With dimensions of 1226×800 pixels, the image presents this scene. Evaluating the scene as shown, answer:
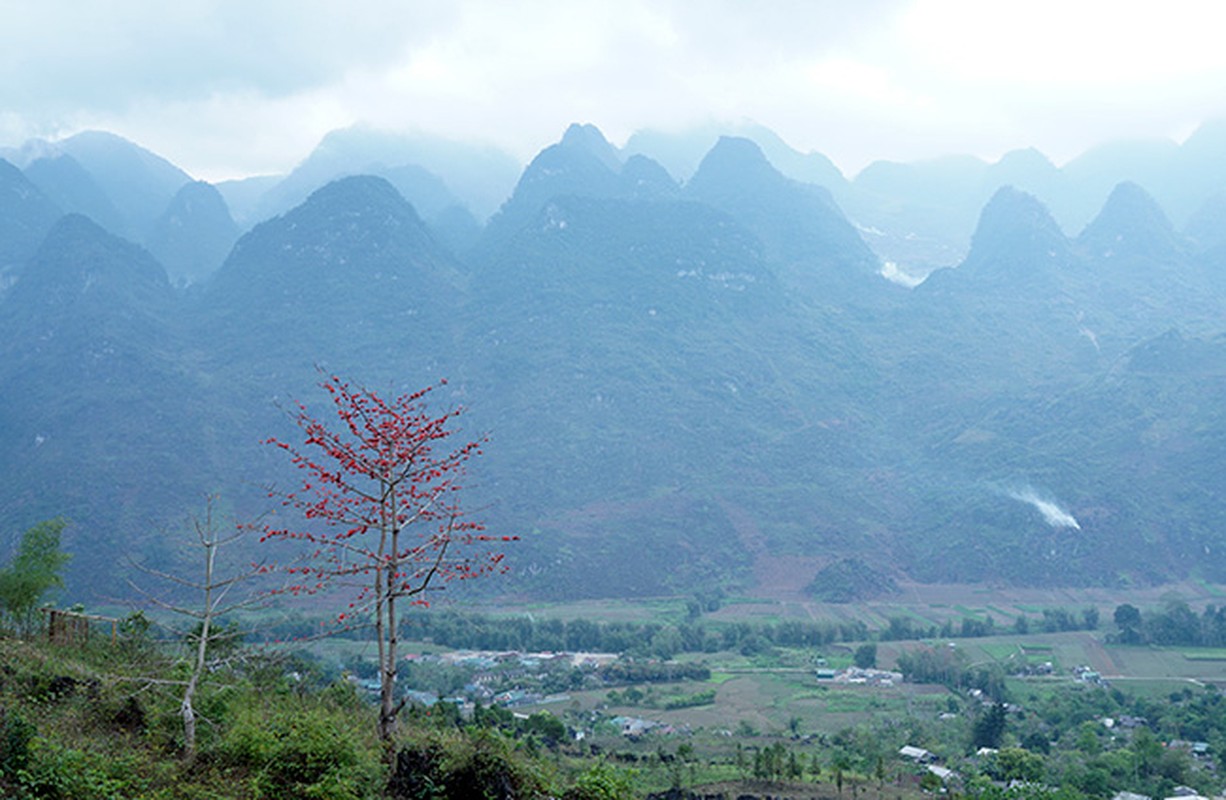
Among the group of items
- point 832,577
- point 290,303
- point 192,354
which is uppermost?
point 290,303

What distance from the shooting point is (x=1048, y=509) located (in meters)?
76.8

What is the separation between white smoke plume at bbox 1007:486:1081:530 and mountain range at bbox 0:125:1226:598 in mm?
327

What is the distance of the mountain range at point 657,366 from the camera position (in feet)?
240

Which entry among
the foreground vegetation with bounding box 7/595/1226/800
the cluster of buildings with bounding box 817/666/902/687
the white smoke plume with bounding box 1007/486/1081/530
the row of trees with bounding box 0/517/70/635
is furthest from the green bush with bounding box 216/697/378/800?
the white smoke plume with bounding box 1007/486/1081/530

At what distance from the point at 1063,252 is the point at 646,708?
4223 inches

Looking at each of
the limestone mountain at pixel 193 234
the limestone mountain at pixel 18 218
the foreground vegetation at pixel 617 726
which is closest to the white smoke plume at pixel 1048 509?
the foreground vegetation at pixel 617 726

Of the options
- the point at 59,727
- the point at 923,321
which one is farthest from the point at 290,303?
the point at 59,727

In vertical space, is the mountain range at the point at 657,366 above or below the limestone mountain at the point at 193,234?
below

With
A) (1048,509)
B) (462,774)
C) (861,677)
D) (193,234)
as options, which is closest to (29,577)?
(462,774)

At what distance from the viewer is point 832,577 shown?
6912 centimetres

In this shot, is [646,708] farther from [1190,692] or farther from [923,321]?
[923,321]

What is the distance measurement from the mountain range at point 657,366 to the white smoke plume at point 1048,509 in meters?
0.33

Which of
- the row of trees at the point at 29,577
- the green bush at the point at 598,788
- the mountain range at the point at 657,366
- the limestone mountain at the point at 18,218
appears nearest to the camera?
the green bush at the point at 598,788

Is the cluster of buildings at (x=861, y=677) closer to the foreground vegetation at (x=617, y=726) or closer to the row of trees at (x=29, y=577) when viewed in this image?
the foreground vegetation at (x=617, y=726)
